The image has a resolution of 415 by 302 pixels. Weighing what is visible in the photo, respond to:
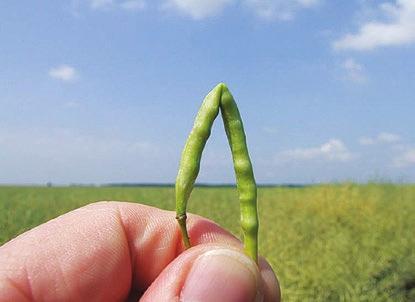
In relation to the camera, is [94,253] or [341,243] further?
[341,243]

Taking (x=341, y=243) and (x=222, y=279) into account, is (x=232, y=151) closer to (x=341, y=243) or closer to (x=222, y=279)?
(x=222, y=279)

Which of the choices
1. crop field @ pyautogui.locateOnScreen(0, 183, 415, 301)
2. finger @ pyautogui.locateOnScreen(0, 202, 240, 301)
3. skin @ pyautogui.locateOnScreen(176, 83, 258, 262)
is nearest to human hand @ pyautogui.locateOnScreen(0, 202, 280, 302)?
finger @ pyautogui.locateOnScreen(0, 202, 240, 301)

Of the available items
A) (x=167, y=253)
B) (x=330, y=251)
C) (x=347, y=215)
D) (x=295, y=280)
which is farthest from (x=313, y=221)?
(x=167, y=253)

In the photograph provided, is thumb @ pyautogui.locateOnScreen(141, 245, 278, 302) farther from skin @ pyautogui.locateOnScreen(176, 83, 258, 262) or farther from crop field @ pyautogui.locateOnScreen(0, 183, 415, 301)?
crop field @ pyautogui.locateOnScreen(0, 183, 415, 301)

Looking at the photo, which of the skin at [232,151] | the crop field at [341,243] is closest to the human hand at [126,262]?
the skin at [232,151]

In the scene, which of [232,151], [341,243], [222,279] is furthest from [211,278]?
[341,243]

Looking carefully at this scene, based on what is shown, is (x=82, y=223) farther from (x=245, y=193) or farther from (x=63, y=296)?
(x=245, y=193)
